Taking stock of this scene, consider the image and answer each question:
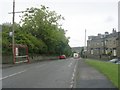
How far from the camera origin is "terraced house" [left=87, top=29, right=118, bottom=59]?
116 m

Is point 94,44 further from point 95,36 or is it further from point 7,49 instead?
point 7,49

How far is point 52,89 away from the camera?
15.0m

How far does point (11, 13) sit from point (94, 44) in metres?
104

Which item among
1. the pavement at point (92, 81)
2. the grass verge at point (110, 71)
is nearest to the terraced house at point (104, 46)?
the grass verge at point (110, 71)

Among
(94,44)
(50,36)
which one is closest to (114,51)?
(94,44)

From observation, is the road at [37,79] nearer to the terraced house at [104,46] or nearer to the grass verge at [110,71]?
the grass verge at [110,71]

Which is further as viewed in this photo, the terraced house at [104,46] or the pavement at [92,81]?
the terraced house at [104,46]

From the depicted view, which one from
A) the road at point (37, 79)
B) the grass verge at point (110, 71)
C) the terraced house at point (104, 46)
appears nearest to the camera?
the road at point (37, 79)

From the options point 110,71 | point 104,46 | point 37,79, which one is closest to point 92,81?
point 37,79

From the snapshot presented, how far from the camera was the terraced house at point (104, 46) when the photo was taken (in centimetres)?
11588

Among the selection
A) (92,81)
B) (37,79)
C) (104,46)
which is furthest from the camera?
(104,46)

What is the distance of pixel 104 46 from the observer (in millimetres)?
131625

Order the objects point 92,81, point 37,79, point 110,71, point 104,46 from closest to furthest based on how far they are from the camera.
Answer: point 92,81 → point 37,79 → point 110,71 → point 104,46

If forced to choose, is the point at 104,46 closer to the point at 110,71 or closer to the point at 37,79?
the point at 110,71
